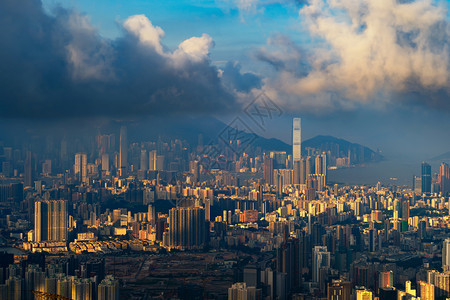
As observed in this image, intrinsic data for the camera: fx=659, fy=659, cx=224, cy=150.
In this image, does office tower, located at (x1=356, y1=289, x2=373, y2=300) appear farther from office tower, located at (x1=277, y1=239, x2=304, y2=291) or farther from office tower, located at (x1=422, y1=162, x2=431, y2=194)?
office tower, located at (x1=422, y1=162, x2=431, y2=194)

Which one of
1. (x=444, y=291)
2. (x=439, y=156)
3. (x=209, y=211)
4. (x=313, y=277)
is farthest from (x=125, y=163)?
(x=444, y=291)

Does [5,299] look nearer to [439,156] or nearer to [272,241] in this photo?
[272,241]

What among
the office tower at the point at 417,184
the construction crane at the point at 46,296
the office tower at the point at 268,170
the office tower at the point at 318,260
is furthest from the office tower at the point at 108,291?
the office tower at the point at 417,184

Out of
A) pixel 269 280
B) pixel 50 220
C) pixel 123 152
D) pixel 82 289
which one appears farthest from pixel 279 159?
pixel 82 289

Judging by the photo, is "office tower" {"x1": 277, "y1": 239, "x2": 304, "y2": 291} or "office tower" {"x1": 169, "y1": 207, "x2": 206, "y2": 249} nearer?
"office tower" {"x1": 277, "y1": 239, "x2": 304, "y2": 291}

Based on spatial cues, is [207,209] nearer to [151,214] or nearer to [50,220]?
[151,214]

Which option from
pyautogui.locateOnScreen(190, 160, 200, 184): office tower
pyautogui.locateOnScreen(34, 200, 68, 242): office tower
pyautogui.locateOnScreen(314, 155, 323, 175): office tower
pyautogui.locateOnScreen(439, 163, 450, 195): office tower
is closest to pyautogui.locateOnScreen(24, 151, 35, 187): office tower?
pyautogui.locateOnScreen(34, 200, 68, 242): office tower

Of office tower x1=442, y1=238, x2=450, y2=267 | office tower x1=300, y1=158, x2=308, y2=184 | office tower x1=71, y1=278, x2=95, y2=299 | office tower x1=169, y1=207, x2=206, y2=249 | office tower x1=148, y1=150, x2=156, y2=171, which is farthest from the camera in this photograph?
office tower x1=300, y1=158, x2=308, y2=184
